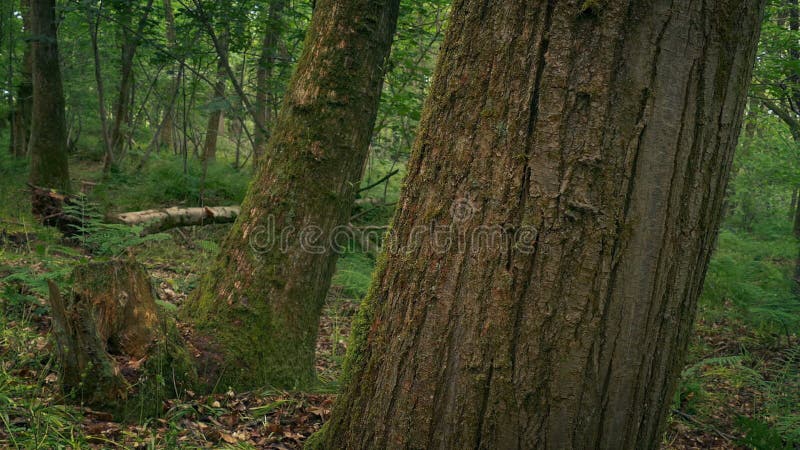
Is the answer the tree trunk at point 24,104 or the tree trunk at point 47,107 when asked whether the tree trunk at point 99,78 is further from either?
the tree trunk at point 24,104

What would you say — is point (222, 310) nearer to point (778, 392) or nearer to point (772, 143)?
point (778, 392)

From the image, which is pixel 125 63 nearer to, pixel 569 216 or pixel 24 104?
pixel 24 104

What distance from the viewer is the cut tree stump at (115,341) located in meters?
2.64

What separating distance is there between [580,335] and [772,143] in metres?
11.4

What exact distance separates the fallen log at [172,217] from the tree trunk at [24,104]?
723cm

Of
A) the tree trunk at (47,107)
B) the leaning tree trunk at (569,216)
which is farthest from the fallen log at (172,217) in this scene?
the leaning tree trunk at (569,216)

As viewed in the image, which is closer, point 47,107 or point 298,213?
point 298,213

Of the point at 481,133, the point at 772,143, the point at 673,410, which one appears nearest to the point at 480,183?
the point at 481,133

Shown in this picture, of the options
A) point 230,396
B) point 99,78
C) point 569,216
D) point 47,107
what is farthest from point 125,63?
point 569,216

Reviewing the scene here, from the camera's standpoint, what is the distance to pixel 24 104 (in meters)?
13.2

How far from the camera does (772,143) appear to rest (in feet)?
33.9

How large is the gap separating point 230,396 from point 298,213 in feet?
3.88

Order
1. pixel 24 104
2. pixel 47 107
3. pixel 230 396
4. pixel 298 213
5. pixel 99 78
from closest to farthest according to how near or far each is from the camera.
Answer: pixel 230 396 → pixel 298 213 → pixel 47 107 → pixel 99 78 → pixel 24 104

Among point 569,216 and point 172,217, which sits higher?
point 569,216
